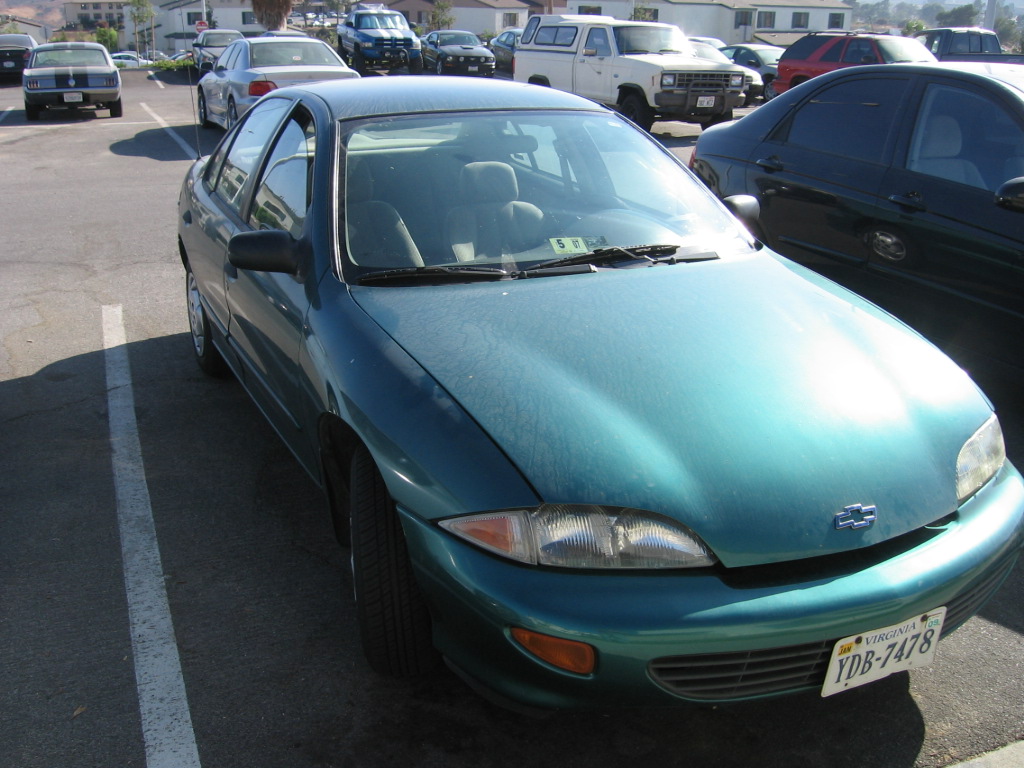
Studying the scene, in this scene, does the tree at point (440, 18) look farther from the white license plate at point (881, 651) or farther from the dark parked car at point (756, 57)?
the white license plate at point (881, 651)

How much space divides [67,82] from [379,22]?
1426cm

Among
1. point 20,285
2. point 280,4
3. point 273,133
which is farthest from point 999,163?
point 280,4

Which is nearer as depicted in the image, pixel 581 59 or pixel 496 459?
pixel 496 459

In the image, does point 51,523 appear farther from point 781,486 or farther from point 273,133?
point 781,486

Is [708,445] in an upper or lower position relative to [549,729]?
upper

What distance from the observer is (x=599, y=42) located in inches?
612

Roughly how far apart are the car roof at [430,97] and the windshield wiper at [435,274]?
79 cm

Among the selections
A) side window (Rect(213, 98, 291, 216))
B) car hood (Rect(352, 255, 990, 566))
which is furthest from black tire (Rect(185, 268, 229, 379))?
car hood (Rect(352, 255, 990, 566))

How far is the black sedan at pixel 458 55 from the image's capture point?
28141 mm

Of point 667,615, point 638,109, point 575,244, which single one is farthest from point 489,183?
point 638,109

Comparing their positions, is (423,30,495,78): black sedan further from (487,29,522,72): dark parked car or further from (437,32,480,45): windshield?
(487,29,522,72): dark parked car

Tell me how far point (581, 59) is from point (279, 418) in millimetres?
13752

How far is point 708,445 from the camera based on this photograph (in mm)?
2260

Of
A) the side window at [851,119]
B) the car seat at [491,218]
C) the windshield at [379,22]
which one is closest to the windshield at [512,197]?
the car seat at [491,218]
